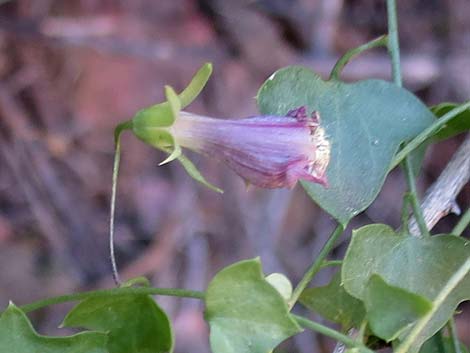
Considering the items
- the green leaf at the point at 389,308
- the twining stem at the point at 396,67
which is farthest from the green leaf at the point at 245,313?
the twining stem at the point at 396,67

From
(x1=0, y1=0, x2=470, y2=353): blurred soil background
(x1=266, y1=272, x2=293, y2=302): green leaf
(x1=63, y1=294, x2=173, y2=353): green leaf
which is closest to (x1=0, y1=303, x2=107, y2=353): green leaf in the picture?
(x1=63, y1=294, x2=173, y2=353): green leaf

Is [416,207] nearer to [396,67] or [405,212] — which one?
[405,212]

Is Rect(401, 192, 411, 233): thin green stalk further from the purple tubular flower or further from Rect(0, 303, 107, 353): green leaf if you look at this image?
Rect(0, 303, 107, 353): green leaf

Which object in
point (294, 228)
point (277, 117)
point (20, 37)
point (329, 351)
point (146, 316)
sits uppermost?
point (277, 117)

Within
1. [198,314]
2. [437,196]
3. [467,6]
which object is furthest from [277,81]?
[467,6]

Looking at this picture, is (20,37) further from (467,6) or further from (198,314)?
(467,6)

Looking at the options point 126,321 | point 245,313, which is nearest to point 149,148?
point 126,321

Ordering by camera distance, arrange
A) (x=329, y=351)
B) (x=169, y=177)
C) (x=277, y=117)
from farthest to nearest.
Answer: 1. (x=169, y=177)
2. (x=329, y=351)
3. (x=277, y=117)
